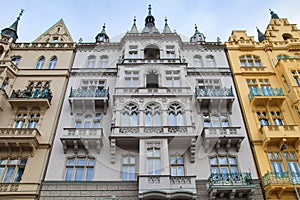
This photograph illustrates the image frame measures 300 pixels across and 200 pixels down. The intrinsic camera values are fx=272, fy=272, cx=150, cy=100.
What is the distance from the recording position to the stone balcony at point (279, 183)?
17203mm

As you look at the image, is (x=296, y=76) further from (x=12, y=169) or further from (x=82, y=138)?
(x=12, y=169)

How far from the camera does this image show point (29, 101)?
866 inches

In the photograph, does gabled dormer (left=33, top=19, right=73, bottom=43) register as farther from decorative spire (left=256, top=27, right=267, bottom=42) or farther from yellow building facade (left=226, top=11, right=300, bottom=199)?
decorative spire (left=256, top=27, right=267, bottom=42)

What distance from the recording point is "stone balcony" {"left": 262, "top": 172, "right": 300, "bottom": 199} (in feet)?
56.4

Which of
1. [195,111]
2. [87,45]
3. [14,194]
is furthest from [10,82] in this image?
[195,111]

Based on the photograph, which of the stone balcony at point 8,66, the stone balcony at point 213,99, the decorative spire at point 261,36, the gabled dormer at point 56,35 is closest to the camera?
the stone balcony at point 213,99

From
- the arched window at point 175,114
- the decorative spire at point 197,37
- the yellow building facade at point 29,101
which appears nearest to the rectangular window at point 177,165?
the arched window at point 175,114

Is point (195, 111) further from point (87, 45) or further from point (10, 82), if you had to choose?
point (10, 82)

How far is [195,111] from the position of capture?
73.9 ft

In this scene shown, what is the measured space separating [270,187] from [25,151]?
1687 centimetres

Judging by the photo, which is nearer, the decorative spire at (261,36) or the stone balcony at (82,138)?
the stone balcony at (82,138)

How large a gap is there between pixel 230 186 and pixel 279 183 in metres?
3.35

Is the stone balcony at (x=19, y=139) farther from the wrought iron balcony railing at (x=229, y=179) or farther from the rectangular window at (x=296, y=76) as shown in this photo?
the rectangular window at (x=296, y=76)

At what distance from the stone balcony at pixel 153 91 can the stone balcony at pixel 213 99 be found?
3.29ft
